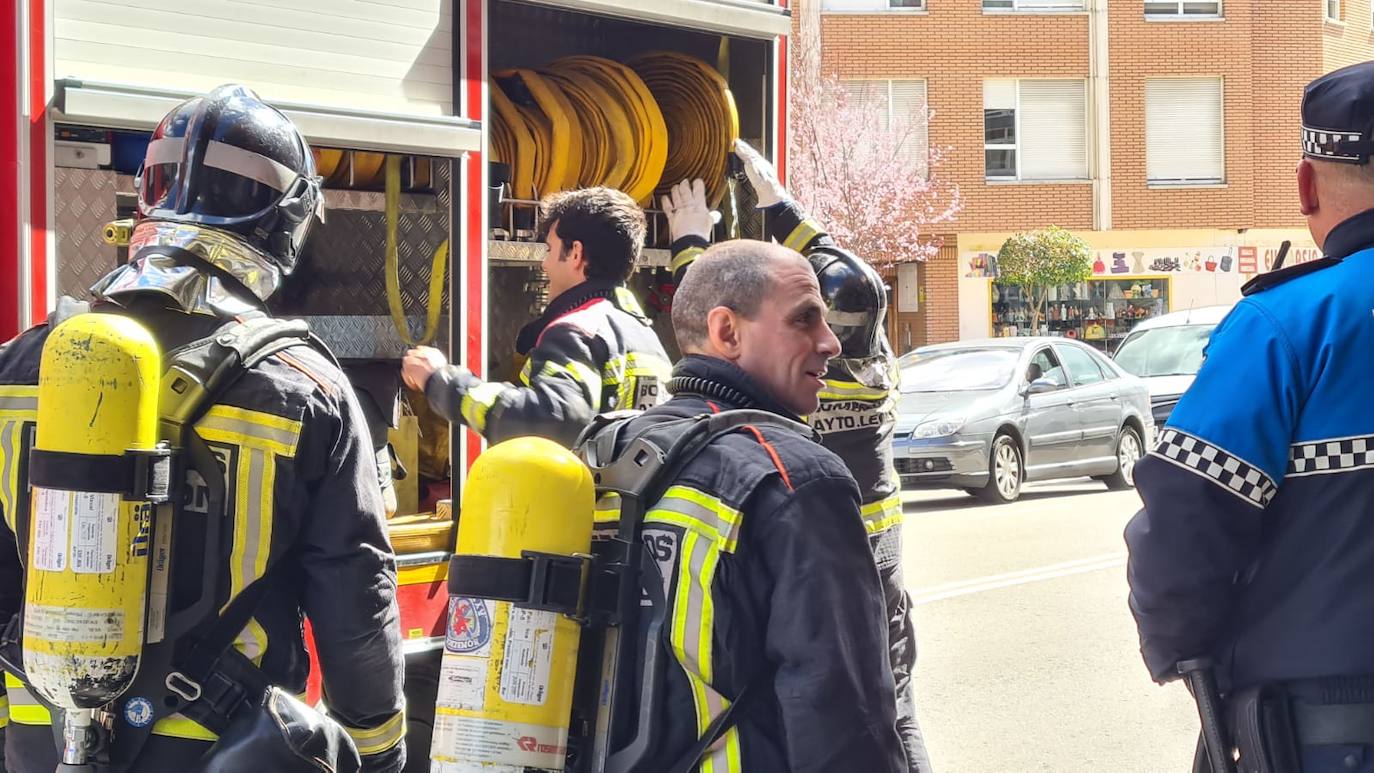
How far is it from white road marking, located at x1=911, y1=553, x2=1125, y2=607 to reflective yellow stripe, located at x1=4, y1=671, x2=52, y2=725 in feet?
21.9

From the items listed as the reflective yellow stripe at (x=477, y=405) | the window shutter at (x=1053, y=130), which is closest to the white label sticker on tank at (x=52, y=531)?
the reflective yellow stripe at (x=477, y=405)

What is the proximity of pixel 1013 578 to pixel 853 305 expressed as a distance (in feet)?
18.5

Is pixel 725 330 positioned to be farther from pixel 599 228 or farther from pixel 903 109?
pixel 903 109

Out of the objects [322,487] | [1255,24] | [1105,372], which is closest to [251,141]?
[322,487]

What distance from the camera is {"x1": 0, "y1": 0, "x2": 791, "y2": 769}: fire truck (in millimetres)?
3703

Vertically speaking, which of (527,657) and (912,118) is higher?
(912,118)

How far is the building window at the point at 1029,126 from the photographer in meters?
28.2

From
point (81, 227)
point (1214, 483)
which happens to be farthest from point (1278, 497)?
point (81, 227)

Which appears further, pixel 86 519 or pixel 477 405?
pixel 477 405

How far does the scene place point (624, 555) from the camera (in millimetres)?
2258

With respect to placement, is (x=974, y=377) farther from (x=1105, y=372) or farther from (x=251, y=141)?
(x=251, y=141)

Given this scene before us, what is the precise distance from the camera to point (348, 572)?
2.62 m

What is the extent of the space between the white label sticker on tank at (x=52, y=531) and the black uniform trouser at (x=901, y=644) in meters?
2.49

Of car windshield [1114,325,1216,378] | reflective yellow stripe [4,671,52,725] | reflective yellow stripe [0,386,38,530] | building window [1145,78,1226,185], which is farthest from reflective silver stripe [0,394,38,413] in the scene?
building window [1145,78,1226,185]
